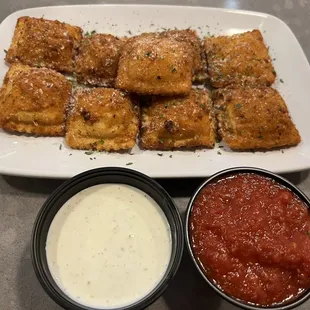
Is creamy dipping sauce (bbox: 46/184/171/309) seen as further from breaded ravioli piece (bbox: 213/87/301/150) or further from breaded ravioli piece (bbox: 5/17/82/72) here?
breaded ravioli piece (bbox: 5/17/82/72)

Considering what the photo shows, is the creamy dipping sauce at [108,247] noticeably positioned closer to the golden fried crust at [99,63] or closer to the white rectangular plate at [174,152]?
the white rectangular plate at [174,152]

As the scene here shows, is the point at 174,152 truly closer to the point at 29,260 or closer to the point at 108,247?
the point at 108,247

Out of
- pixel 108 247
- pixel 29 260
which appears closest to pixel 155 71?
pixel 108 247

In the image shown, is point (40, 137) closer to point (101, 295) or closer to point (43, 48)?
point (43, 48)

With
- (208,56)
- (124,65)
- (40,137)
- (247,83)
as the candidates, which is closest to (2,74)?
(40,137)

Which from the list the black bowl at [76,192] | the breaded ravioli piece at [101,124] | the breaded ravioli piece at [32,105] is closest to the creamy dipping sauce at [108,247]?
the black bowl at [76,192]

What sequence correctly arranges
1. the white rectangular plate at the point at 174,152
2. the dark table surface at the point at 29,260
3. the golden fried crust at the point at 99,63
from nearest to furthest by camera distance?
the dark table surface at the point at 29,260 → the white rectangular plate at the point at 174,152 → the golden fried crust at the point at 99,63
